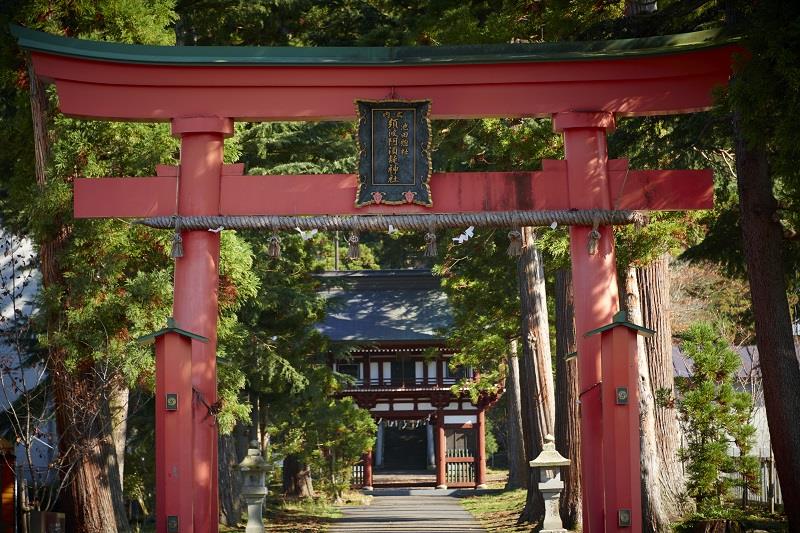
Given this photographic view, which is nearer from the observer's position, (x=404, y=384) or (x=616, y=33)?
(x=616, y=33)

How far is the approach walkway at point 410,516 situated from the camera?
822 inches

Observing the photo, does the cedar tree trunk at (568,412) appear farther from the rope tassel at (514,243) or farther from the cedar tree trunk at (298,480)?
the cedar tree trunk at (298,480)

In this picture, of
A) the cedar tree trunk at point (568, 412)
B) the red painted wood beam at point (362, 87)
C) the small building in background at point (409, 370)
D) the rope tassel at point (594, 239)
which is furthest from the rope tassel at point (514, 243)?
the small building in background at point (409, 370)

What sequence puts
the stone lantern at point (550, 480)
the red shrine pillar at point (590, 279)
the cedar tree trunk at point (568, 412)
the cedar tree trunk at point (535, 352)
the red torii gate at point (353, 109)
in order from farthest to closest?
the cedar tree trunk at point (535, 352) < the cedar tree trunk at point (568, 412) < the stone lantern at point (550, 480) < the red torii gate at point (353, 109) < the red shrine pillar at point (590, 279)

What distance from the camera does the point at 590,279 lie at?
1151 centimetres

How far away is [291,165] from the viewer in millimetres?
20469

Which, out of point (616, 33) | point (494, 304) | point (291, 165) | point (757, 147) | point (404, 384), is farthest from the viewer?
point (404, 384)

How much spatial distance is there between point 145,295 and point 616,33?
6726 mm

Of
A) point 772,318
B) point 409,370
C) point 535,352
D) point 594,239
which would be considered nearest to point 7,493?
point 594,239

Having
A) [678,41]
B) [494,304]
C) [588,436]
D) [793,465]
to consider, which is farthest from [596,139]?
[494,304]

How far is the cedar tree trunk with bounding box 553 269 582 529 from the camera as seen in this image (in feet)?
57.5

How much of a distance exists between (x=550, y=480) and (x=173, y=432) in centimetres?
598

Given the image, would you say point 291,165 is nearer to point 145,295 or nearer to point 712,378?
point 145,295

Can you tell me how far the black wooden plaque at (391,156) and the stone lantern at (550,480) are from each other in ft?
15.3
